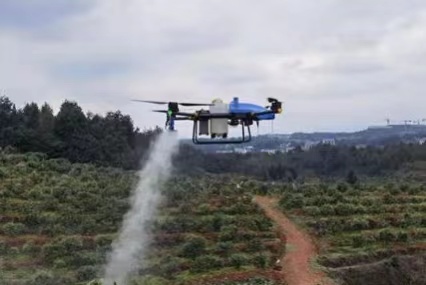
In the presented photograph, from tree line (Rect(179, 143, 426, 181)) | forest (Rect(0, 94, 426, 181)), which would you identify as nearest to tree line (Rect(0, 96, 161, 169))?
forest (Rect(0, 94, 426, 181))

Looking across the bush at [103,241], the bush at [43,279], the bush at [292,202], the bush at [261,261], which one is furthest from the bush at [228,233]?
the bush at [43,279]

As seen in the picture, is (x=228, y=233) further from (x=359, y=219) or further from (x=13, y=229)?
(x=13, y=229)

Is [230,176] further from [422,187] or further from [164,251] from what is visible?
[164,251]

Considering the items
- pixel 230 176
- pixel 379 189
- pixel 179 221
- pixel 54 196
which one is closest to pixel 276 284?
pixel 179 221

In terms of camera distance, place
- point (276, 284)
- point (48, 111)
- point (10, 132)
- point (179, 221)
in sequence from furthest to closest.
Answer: point (48, 111)
point (10, 132)
point (179, 221)
point (276, 284)

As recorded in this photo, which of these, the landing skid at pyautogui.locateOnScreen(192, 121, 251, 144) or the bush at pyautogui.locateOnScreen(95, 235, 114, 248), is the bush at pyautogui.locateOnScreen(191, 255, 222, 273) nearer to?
the bush at pyautogui.locateOnScreen(95, 235, 114, 248)

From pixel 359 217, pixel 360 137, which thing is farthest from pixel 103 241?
pixel 360 137
